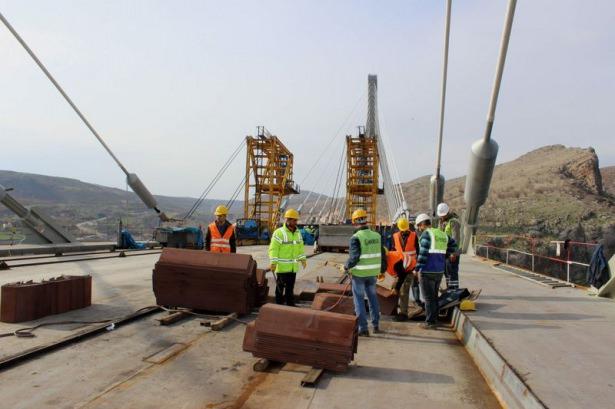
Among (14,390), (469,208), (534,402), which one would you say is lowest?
(14,390)

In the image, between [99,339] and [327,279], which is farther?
[327,279]

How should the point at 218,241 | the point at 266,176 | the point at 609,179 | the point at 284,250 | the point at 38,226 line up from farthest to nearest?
the point at 609,179
the point at 266,176
the point at 38,226
the point at 218,241
the point at 284,250

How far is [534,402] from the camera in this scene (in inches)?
149

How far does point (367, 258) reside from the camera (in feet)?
22.2

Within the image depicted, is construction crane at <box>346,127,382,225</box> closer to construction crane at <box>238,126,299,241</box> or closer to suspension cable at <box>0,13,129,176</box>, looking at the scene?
construction crane at <box>238,126,299,241</box>

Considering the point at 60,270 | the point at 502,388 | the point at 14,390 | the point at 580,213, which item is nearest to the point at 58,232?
the point at 60,270

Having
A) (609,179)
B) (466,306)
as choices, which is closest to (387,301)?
(466,306)

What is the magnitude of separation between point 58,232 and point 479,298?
20.3 meters

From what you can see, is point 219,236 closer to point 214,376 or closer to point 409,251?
point 409,251

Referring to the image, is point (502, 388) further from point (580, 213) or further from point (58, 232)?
point (580, 213)

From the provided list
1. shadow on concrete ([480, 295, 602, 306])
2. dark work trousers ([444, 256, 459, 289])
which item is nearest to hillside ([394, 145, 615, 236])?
shadow on concrete ([480, 295, 602, 306])

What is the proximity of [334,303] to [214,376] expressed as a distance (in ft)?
7.68

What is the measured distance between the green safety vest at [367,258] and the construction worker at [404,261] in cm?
128

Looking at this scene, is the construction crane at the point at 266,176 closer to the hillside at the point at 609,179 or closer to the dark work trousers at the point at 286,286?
the dark work trousers at the point at 286,286
